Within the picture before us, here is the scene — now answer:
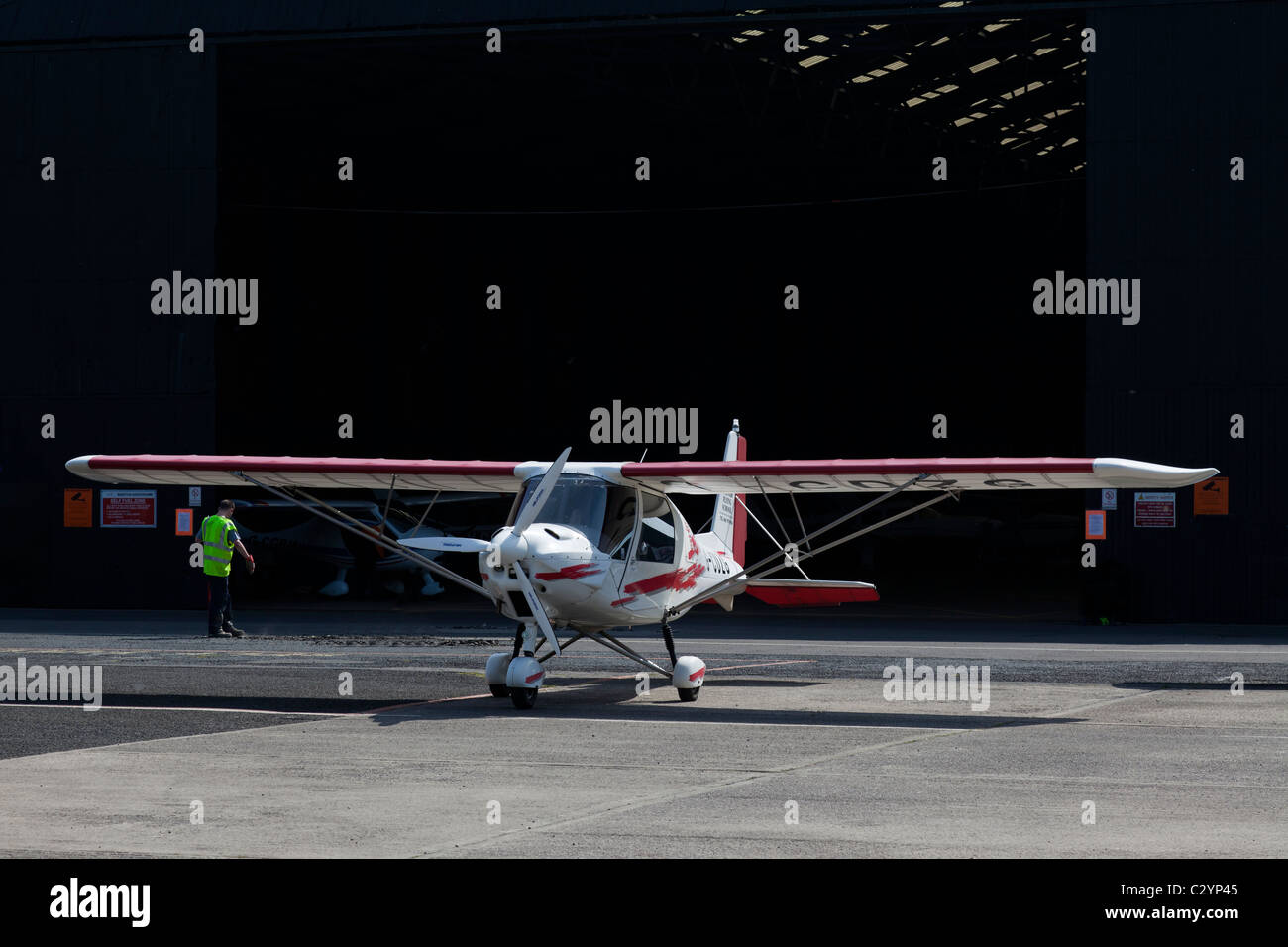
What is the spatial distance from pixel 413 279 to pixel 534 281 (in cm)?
307

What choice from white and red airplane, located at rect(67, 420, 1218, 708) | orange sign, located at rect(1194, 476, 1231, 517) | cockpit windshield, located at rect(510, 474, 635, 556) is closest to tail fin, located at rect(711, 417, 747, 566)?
white and red airplane, located at rect(67, 420, 1218, 708)

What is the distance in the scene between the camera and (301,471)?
15.9 metres

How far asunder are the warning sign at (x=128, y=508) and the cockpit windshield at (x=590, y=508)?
16.0 meters

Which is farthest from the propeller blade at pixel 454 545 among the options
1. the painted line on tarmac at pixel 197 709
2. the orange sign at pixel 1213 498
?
the orange sign at pixel 1213 498

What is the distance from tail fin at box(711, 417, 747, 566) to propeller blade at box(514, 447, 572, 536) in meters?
4.19

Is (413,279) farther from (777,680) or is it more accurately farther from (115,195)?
(777,680)

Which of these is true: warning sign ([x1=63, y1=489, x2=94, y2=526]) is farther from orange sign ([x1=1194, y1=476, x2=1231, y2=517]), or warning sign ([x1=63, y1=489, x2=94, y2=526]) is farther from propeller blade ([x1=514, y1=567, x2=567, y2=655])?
orange sign ([x1=1194, y1=476, x2=1231, y2=517])

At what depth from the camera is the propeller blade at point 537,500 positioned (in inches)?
535

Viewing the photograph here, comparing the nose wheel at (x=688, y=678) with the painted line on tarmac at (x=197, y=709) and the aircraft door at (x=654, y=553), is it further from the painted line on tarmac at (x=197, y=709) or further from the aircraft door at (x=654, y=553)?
the painted line on tarmac at (x=197, y=709)

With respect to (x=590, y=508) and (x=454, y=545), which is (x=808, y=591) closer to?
(x=590, y=508)

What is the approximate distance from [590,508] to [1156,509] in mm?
13918
